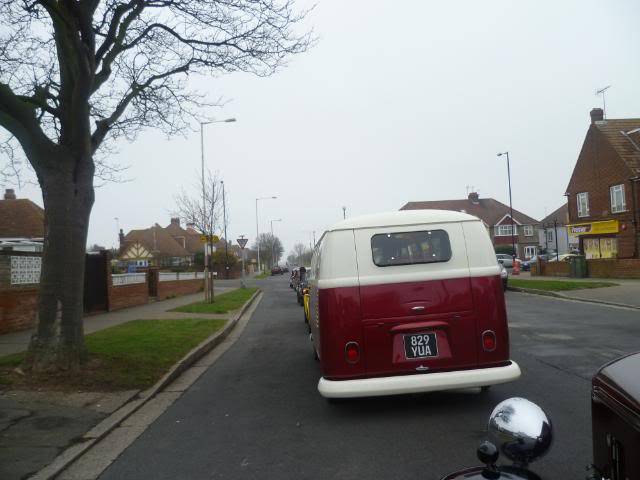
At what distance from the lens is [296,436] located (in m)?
5.42

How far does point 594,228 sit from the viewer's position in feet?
125

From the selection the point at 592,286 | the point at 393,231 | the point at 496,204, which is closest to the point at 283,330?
the point at 393,231

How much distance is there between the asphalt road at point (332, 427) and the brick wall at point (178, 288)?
58.6 feet

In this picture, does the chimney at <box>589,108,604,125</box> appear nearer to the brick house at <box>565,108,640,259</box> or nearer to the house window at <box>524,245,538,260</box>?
the brick house at <box>565,108,640,259</box>

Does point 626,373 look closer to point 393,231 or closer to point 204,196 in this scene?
point 393,231

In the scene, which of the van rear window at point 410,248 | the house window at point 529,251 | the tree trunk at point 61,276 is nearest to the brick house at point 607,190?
the van rear window at point 410,248

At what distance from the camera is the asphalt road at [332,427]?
14.9ft

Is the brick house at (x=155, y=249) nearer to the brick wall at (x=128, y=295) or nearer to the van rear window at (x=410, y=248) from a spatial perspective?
the brick wall at (x=128, y=295)

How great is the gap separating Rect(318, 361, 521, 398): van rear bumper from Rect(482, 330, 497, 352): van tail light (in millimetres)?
206

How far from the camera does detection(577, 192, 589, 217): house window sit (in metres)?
40.5

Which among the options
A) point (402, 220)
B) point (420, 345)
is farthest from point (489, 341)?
point (402, 220)

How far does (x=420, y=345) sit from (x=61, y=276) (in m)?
4.79

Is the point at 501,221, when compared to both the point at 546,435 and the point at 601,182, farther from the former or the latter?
the point at 546,435

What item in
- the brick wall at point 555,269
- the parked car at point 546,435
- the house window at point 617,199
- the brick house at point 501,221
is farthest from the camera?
the brick house at point 501,221
